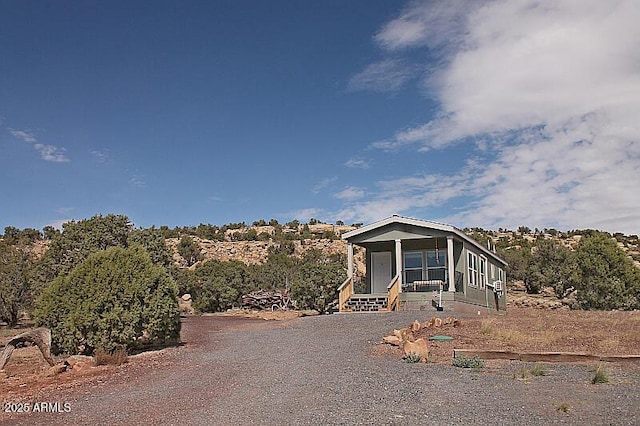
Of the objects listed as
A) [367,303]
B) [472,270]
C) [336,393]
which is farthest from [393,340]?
[472,270]

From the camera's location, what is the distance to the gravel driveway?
6316 mm

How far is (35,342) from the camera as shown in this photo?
11109mm

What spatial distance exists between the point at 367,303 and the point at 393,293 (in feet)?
3.40

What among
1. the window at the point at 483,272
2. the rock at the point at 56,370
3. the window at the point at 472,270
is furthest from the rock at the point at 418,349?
the window at the point at 483,272

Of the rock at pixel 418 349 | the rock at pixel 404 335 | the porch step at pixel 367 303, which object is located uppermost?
the porch step at pixel 367 303

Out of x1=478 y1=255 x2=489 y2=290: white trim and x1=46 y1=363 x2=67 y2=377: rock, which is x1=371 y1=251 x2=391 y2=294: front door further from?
x1=46 y1=363 x2=67 y2=377: rock

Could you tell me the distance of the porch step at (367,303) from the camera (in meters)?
21.1

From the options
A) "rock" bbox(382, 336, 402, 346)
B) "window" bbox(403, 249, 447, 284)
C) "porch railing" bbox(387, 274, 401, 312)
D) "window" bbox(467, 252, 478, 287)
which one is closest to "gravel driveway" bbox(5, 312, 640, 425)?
"rock" bbox(382, 336, 402, 346)

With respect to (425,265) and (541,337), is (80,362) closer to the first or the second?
(541,337)

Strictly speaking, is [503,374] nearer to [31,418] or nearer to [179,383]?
[179,383]

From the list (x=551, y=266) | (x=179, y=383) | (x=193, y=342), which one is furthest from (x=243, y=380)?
(x=551, y=266)

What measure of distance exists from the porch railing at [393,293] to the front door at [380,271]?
2.16 metres

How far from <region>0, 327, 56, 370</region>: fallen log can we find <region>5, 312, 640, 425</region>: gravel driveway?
5.60ft

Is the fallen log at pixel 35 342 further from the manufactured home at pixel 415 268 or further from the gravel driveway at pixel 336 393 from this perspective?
the manufactured home at pixel 415 268
